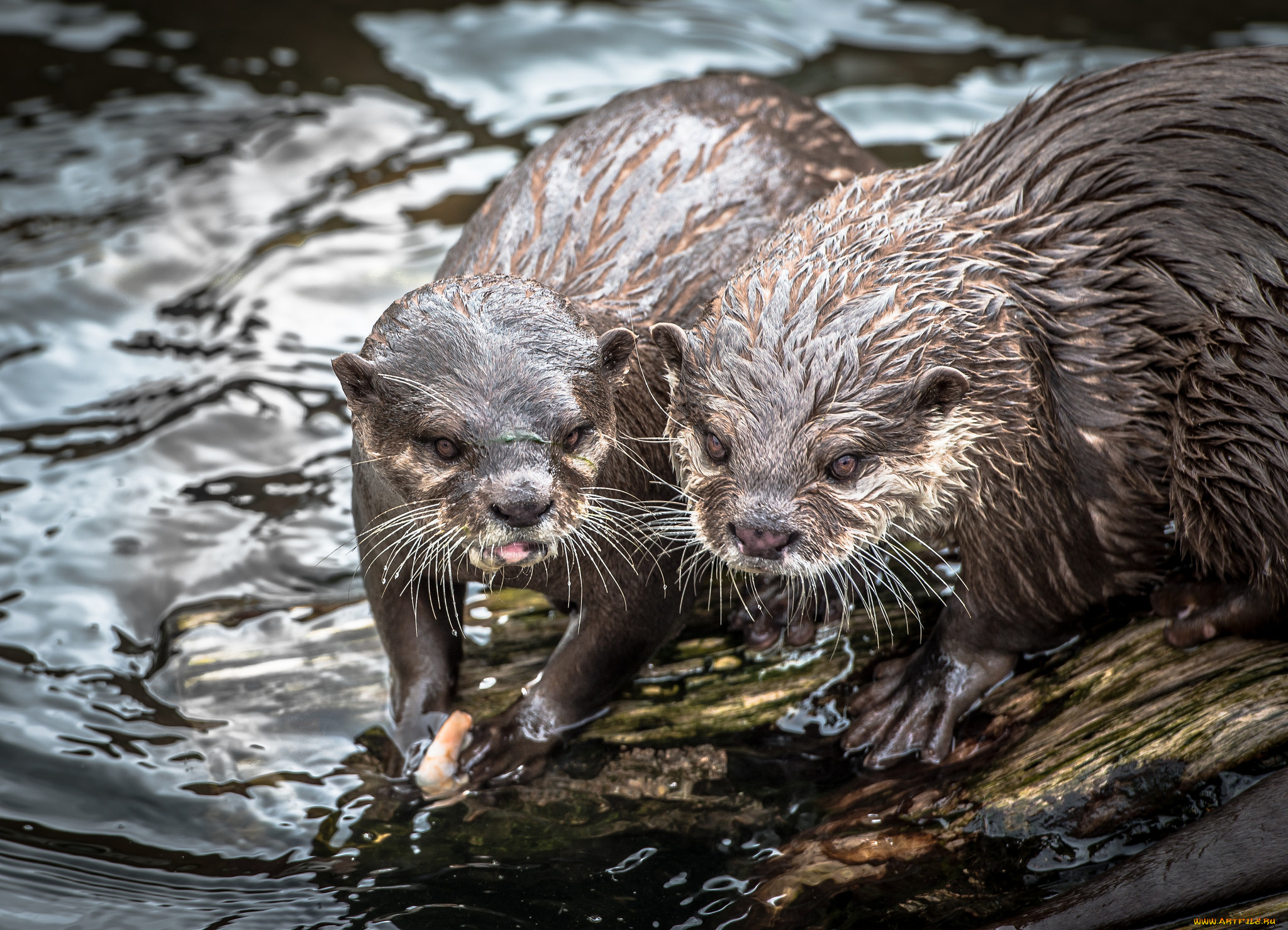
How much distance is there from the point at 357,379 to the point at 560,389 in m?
0.44

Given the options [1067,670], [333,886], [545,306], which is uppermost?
[545,306]

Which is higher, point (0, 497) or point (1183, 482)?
point (1183, 482)

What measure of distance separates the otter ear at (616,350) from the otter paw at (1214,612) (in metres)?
1.36

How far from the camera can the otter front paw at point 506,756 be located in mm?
3223

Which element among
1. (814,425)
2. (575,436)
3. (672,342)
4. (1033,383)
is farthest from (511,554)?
(1033,383)

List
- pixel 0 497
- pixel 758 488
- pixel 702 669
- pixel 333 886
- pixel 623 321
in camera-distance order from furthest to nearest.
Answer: pixel 0 497 → pixel 702 669 → pixel 623 321 → pixel 333 886 → pixel 758 488

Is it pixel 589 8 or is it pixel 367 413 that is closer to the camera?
pixel 367 413

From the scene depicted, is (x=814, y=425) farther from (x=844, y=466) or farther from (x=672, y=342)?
(x=672, y=342)

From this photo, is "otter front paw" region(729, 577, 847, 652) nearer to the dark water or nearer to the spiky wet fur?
the dark water

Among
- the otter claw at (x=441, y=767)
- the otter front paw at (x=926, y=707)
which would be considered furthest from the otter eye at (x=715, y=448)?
the otter claw at (x=441, y=767)

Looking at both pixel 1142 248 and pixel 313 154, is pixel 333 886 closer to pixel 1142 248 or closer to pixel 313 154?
pixel 1142 248

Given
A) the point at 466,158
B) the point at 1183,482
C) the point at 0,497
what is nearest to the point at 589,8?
the point at 466,158

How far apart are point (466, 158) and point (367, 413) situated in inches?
127

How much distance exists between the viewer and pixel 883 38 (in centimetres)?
653
